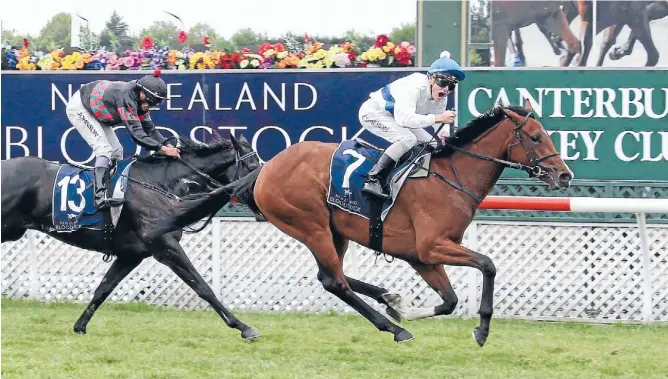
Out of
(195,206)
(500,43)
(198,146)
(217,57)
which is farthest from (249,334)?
(500,43)

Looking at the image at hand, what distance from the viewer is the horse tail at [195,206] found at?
7.79 metres

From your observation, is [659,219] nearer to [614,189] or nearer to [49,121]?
[614,189]

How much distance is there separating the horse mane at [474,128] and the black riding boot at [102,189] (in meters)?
2.26

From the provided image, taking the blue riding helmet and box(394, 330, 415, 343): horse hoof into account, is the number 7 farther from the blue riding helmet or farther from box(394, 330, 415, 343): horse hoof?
box(394, 330, 415, 343): horse hoof

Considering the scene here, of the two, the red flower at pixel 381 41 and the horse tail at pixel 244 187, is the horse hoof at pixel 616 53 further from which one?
the horse tail at pixel 244 187

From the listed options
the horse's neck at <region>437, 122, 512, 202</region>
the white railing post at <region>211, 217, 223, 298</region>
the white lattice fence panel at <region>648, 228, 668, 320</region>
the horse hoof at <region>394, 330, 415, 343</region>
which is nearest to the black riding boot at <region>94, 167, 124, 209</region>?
the white railing post at <region>211, 217, 223, 298</region>

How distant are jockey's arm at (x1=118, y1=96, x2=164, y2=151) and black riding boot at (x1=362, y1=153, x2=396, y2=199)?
1.67 metres

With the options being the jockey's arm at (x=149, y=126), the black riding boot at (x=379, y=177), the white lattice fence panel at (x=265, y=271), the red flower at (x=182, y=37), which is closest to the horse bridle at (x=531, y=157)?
the black riding boot at (x=379, y=177)

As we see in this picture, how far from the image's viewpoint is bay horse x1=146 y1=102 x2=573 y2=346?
6879mm

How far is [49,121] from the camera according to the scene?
10.3 metres

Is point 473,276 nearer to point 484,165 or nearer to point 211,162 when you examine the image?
point 484,165

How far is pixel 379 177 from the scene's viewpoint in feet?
23.6

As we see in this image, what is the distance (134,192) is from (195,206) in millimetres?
515

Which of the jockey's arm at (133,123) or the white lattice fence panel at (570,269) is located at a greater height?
the jockey's arm at (133,123)
